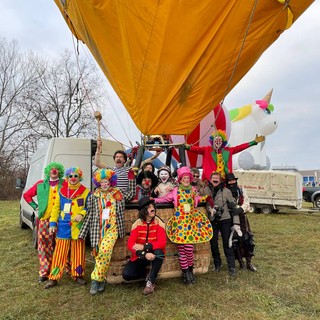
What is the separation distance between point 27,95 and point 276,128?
2308 centimetres

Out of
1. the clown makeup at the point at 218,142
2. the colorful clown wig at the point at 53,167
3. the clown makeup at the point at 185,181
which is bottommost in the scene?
the clown makeup at the point at 185,181

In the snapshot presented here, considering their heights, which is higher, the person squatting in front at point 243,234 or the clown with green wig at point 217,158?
the clown with green wig at point 217,158

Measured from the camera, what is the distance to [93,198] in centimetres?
409

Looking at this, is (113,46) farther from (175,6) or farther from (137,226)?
(137,226)

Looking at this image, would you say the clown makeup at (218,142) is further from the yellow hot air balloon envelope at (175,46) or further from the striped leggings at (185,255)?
the striped leggings at (185,255)

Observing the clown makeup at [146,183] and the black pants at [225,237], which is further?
the clown makeup at [146,183]

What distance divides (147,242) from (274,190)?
37.6 feet

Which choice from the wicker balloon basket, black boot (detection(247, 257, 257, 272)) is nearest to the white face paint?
the wicker balloon basket

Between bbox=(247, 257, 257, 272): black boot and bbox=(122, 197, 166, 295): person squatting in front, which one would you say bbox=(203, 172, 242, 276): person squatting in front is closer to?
bbox=(247, 257, 257, 272): black boot

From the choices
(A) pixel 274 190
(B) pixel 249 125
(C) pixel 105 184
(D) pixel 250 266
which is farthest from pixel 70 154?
(B) pixel 249 125

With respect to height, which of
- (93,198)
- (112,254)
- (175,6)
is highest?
(175,6)

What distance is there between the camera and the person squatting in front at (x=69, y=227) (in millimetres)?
4172

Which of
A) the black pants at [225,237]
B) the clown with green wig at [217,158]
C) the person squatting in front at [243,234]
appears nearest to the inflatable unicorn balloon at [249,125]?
the clown with green wig at [217,158]

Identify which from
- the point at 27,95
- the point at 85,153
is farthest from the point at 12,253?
the point at 27,95
